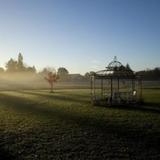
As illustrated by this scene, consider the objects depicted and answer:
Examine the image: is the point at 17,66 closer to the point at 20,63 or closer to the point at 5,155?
the point at 20,63

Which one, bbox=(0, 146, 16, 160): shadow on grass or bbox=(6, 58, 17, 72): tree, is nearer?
bbox=(0, 146, 16, 160): shadow on grass

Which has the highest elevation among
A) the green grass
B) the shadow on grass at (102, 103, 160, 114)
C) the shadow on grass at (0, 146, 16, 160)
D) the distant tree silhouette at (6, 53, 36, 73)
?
the distant tree silhouette at (6, 53, 36, 73)

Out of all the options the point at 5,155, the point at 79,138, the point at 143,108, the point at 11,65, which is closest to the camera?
the point at 5,155

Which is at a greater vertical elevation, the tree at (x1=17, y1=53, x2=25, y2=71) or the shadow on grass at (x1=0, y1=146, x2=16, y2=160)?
the tree at (x1=17, y1=53, x2=25, y2=71)

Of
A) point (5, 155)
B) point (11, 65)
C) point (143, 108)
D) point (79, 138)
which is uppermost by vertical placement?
point (11, 65)

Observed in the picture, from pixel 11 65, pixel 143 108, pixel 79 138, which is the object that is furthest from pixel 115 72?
pixel 11 65

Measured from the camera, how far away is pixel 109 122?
1931cm

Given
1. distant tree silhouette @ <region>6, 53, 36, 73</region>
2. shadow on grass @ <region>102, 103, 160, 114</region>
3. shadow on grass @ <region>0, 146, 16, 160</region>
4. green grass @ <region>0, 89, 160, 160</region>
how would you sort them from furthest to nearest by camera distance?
1. distant tree silhouette @ <region>6, 53, 36, 73</region>
2. shadow on grass @ <region>102, 103, 160, 114</region>
3. green grass @ <region>0, 89, 160, 160</region>
4. shadow on grass @ <region>0, 146, 16, 160</region>

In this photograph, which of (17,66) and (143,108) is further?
(17,66)

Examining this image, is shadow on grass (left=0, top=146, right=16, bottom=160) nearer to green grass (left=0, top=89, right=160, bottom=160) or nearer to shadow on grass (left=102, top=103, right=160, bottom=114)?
green grass (left=0, top=89, right=160, bottom=160)

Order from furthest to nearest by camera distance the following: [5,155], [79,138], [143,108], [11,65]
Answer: [11,65], [143,108], [79,138], [5,155]

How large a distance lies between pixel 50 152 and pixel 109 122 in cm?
799

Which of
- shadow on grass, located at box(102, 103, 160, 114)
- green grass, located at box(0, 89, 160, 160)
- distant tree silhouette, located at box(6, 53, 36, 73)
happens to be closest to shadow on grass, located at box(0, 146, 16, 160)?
green grass, located at box(0, 89, 160, 160)

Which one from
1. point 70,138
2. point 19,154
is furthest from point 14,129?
point 19,154
